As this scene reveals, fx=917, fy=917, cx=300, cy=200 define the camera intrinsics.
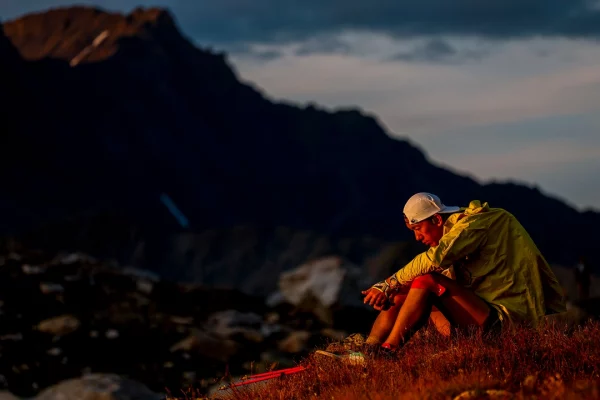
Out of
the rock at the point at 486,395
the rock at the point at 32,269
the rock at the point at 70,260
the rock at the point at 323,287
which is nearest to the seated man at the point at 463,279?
the rock at the point at 486,395

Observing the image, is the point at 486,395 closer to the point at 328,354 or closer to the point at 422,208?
the point at 328,354

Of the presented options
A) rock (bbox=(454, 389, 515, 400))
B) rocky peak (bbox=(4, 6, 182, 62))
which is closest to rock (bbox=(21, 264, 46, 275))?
rock (bbox=(454, 389, 515, 400))

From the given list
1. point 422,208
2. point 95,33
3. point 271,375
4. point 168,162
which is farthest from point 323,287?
point 95,33

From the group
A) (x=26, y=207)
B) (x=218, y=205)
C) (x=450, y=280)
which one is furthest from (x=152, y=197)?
(x=450, y=280)

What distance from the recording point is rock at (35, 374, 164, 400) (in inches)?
614

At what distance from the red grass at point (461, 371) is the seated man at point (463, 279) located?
0.25m

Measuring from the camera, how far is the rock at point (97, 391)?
614 inches

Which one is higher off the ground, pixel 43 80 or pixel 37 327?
pixel 43 80

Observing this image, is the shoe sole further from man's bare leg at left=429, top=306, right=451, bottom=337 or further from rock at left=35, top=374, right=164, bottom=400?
rock at left=35, top=374, right=164, bottom=400

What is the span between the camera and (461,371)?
6.64 meters

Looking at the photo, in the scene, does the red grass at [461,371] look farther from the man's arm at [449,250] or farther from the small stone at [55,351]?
the small stone at [55,351]

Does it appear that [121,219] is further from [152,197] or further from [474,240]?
[474,240]

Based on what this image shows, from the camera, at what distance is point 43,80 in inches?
5413

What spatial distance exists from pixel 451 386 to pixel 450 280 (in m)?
1.73
